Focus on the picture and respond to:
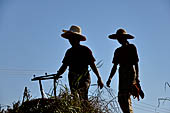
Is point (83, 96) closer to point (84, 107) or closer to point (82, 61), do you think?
point (84, 107)

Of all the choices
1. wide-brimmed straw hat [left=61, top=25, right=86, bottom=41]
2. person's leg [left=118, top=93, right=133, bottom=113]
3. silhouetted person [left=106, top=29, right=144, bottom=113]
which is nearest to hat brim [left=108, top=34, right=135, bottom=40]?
silhouetted person [left=106, top=29, right=144, bottom=113]

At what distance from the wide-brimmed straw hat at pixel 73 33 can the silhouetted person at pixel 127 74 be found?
65 centimetres

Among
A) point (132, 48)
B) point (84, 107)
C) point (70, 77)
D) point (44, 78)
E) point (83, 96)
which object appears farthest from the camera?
point (132, 48)

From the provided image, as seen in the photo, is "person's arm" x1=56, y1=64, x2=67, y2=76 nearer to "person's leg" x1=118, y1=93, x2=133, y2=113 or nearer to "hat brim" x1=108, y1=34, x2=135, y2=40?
"person's leg" x1=118, y1=93, x2=133, y2=113

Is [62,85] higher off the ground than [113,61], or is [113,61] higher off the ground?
[113,61]

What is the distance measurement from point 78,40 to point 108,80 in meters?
0.83

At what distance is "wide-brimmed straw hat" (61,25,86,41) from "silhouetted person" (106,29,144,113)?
0.65 m

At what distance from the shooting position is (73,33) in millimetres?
6055

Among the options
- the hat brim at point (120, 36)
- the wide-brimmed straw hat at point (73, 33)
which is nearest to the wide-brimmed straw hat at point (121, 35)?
the hat brim at point (120, 36)

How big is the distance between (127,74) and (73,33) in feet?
3.52

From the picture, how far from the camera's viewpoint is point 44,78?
5176 millimetres

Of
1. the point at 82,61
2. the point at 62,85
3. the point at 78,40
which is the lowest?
the point at 62,85

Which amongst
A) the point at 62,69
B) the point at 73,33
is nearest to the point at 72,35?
the point at 73,33

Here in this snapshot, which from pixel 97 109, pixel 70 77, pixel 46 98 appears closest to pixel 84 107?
pixel 97 109
